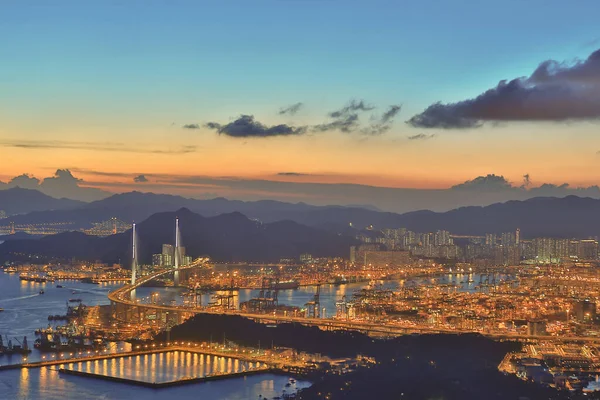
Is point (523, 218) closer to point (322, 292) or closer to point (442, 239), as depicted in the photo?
point (442, 239)

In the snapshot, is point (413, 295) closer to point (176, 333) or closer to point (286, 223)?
point (176, 333)

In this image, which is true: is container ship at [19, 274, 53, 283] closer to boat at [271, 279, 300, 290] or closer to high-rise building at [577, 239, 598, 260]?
boat at [271, 279, 300, 290]

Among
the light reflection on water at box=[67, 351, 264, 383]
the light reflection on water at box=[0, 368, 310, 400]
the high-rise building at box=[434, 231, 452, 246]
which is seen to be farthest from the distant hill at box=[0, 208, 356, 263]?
the light reflection on water at box=[0, 368, 310, 400]

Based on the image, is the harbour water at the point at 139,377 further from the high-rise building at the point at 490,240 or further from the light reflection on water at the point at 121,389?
the high-rise building at the point at 490,240

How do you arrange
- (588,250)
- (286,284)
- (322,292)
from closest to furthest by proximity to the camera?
(322,292) < (286,284) < (588,250)

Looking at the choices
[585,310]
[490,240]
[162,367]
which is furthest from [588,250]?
[162,367]

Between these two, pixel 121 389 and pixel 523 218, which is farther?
pixel 523 218

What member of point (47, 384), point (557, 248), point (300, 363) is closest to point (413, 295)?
point (300, 363)

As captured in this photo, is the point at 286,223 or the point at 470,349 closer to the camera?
the point at 470,349
